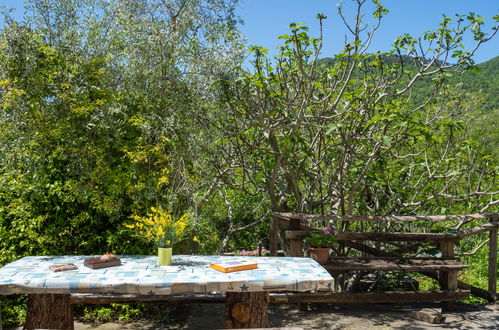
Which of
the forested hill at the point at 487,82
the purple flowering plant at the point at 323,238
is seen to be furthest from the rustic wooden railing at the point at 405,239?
the forested hill at the point at 487,82

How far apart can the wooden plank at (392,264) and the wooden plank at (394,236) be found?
11.0 inches

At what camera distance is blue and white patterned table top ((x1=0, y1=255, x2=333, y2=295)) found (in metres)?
3.32

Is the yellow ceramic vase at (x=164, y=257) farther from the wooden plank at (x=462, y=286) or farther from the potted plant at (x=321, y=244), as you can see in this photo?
the wooden plank at (x=462, y=286)

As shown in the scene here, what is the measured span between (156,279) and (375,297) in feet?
11.5

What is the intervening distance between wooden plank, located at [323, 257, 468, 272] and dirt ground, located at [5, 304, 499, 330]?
0.57 metres

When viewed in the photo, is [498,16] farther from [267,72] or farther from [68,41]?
[68,41]

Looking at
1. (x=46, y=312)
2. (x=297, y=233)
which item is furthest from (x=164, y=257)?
(x=297, y=233)

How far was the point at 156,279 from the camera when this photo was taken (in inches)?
135

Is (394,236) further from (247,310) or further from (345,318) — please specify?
(247,310)

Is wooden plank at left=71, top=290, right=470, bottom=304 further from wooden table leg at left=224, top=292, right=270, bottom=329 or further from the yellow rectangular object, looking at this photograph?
the yellow rectangular object

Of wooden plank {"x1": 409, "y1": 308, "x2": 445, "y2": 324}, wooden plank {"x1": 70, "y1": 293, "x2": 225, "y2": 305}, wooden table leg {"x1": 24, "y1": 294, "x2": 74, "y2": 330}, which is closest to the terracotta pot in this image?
wooden plank {"x1": 409, "y1": 308, "x2": 445, "y2": 324}

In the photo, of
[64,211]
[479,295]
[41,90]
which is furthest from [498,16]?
[64,211]

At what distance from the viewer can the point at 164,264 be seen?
396cm

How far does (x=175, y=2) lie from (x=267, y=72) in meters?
1.75
